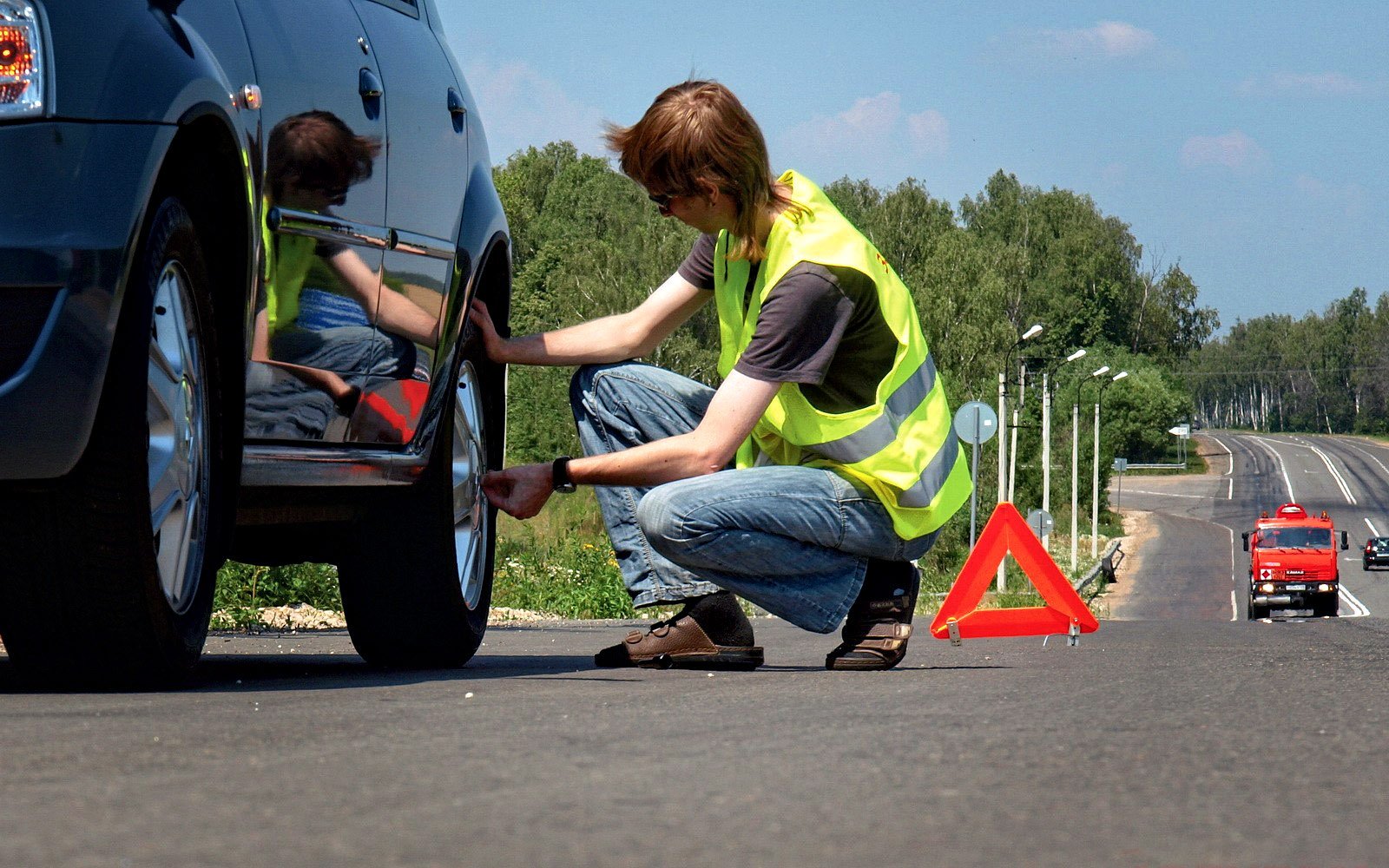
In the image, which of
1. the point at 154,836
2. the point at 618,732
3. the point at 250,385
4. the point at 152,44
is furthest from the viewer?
the point at 250,385

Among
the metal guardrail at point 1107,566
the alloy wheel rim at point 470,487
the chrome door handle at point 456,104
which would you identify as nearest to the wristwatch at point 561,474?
the alloy wheel rim at point 470,487

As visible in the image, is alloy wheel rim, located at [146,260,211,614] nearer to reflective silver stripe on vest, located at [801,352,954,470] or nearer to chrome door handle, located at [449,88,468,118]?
chrome door handle, located at [449,88,468,118]

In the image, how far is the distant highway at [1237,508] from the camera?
45.2 metres

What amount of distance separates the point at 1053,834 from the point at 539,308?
5971 centimetres

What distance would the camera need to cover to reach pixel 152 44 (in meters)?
3.43

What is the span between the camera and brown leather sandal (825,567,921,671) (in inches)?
195

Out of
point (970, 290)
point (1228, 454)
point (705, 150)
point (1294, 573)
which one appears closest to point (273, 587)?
point (705, 150)

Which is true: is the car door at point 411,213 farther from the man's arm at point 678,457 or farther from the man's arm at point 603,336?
the man's arm at point 603,336

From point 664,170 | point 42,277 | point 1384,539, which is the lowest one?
point 1384,539

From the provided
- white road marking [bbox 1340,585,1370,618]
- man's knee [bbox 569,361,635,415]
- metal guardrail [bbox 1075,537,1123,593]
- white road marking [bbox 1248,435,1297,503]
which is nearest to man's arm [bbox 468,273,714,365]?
man's knee [bbox 569,361,635,415]

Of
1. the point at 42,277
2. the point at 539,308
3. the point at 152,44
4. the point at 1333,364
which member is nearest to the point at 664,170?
the point at 152,44

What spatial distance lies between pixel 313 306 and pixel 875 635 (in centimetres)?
175

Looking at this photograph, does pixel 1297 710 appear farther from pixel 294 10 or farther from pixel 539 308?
pixel 539 308

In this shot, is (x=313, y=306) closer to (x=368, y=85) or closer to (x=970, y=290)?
(x=368, y=85)
